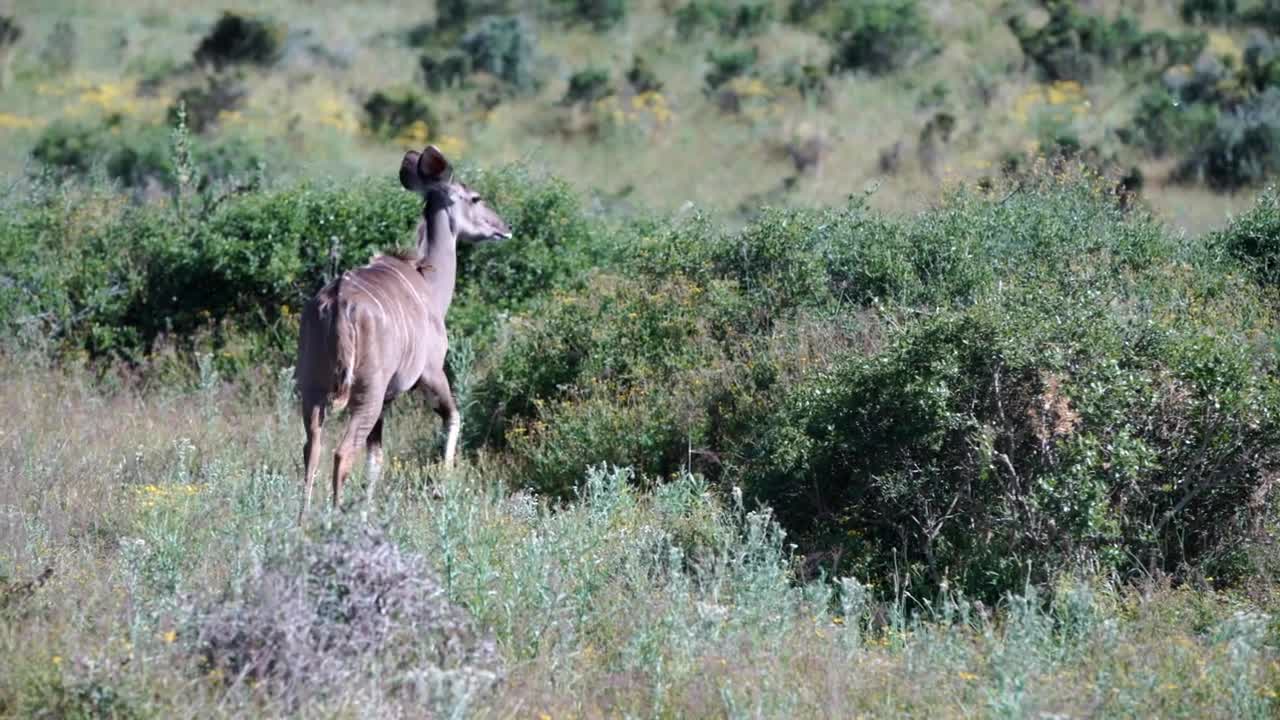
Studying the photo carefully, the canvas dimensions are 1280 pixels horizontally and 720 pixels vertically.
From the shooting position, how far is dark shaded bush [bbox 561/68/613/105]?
106ft

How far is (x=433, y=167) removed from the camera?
11.9 metres

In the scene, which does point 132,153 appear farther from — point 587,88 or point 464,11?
point 464,11

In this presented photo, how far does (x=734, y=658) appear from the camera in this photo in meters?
7.14

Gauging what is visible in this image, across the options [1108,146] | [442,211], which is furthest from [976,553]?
[1108,146]

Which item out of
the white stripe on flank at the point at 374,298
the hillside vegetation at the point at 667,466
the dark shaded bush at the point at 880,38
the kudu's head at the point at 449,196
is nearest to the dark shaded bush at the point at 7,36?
the dark shaded bush at the point at 880,38

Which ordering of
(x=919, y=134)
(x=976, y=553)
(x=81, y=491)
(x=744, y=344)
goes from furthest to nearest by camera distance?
(x=919, y=134)
(x=744, y=344)
(x=81, y=491)
(x=976, y=553)

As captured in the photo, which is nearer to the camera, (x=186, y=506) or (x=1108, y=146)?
(x=186, y=506)

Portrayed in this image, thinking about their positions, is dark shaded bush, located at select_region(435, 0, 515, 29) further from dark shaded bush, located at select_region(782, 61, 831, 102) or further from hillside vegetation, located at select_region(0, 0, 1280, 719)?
hillside vegetation, located at select_region(0, 0, 1280, 719)

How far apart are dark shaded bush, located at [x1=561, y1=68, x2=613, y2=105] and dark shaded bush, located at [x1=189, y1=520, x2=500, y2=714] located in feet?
85.1

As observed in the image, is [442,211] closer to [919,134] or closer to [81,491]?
[81,491]

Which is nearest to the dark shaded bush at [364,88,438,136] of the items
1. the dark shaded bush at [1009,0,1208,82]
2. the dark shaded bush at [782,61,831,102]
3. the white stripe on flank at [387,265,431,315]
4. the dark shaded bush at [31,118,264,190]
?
the dark shaded bush at [31,118,264,190]

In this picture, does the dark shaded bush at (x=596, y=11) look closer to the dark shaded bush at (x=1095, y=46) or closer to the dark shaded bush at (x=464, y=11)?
the dark shaded bush at (x=464, y=11)

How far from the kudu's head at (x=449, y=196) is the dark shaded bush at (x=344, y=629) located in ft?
17.3

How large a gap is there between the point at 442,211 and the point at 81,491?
3.65 m
